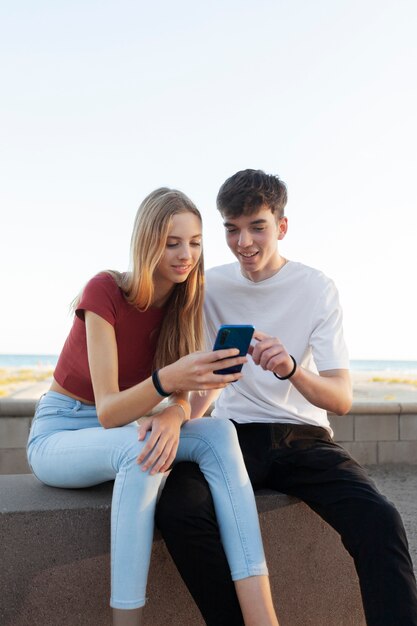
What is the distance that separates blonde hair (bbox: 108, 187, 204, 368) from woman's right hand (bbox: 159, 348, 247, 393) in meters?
0.45

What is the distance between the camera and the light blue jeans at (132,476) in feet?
7.12

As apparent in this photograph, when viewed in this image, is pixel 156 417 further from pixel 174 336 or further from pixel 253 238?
pixel 253 238

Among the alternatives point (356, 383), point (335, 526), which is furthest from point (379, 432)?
point (356, 383)

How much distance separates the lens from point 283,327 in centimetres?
300

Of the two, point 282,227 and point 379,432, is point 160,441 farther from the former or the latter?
point 379,432

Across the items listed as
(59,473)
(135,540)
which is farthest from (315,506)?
(59,473)

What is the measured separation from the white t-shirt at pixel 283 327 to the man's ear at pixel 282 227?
184 mm

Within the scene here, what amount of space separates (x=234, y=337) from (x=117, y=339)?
627 millimetres

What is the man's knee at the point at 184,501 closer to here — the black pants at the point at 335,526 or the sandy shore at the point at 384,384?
the black pants at the point at 335,526

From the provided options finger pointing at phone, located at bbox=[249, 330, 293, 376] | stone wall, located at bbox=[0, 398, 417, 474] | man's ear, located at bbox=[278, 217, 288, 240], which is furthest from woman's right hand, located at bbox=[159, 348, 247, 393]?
stone wall, located at bbox=[0, 398, 417, 474]

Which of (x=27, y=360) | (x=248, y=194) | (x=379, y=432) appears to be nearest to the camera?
(x=248, y=194)

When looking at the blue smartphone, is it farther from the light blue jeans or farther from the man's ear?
the man's ear

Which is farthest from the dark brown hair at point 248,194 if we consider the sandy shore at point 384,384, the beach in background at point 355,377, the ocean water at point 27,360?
the ocean water at point 27,360

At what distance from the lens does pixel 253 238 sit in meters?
3.03
